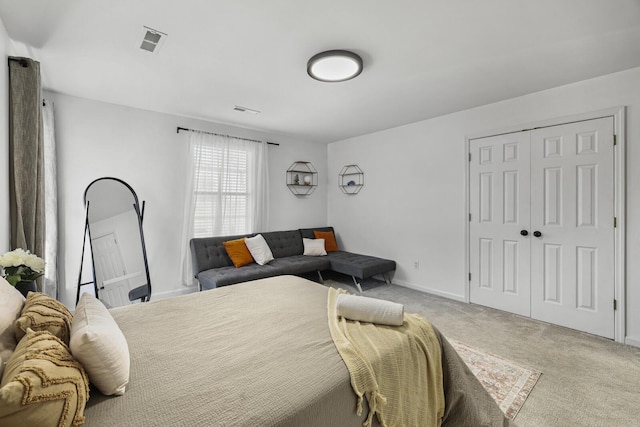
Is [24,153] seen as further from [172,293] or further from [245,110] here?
[172,293]

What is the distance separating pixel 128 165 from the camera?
350 cm

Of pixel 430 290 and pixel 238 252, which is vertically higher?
pixel 238 252

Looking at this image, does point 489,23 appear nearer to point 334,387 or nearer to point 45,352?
point 334,387

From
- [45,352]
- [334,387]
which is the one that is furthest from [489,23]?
[45,352]

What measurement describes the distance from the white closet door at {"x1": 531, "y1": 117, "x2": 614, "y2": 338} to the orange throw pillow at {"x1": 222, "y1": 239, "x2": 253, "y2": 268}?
3.45 m

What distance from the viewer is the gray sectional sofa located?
358 centimetres

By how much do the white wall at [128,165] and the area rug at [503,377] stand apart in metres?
3.54

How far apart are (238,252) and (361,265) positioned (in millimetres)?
1723

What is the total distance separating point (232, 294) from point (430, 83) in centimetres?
265

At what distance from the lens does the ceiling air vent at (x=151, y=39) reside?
1.99 meters

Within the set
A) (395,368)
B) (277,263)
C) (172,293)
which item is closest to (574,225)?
(395,368)

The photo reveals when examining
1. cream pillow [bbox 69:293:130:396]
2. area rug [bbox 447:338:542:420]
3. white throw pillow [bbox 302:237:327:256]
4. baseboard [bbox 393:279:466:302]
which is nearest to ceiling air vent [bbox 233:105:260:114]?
white throw pillow [bbox 302:237:327:256]

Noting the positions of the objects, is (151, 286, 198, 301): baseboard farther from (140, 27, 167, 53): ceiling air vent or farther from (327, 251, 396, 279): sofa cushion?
(140, 27, 167, 53): ceiling air vent

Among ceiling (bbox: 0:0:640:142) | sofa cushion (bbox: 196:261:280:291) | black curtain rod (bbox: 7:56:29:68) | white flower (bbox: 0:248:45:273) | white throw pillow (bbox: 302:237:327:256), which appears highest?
ceiling (bbox: 0:0:640:142)
